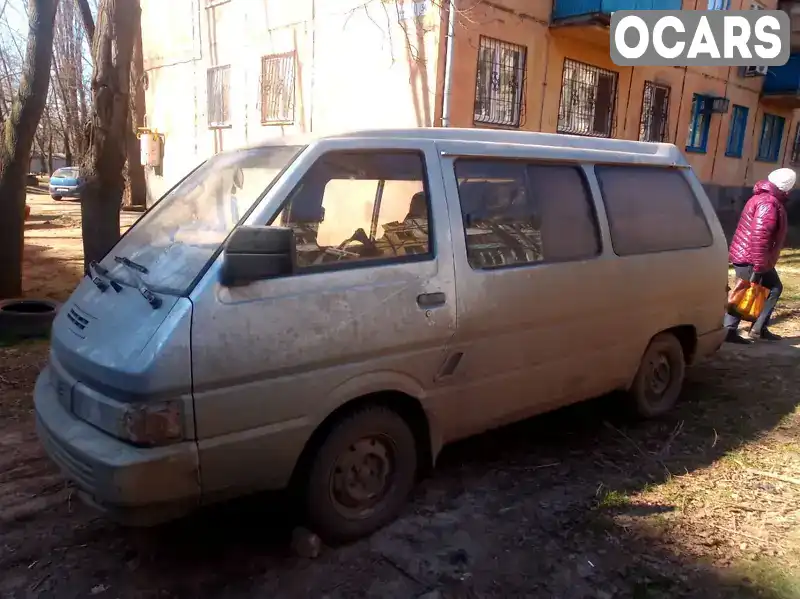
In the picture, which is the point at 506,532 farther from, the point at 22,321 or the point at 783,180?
the point at 783,180

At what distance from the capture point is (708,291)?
479 cm

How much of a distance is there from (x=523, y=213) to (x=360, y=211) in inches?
42.2

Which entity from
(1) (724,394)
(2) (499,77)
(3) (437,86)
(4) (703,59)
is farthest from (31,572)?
(4) (703,59)

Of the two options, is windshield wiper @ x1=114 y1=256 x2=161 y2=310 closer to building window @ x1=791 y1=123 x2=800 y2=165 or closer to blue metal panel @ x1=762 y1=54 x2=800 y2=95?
blue metal panel @ x1=762 y1=54 x2=800 y2=95

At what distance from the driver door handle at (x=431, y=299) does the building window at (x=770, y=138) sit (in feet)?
69.1

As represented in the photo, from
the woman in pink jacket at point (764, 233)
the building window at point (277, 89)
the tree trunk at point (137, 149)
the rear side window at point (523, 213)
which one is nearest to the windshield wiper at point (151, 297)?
the rear side window at point (523, 213)

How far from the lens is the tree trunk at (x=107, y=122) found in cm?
619

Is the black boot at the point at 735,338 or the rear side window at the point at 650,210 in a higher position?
the rear side window at the point at 650,210

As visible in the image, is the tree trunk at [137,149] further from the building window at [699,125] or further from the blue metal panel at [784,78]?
the blue metal panel at [784,78]

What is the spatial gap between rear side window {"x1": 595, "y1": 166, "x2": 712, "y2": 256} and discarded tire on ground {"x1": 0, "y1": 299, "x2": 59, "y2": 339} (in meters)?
5.05

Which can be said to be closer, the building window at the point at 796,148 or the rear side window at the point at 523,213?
the rear side window at the point at 523,213

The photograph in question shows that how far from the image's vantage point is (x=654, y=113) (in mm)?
14883

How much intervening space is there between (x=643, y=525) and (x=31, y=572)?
2.99 meters

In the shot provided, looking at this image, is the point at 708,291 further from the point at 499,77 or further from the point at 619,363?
the point at 499,77
